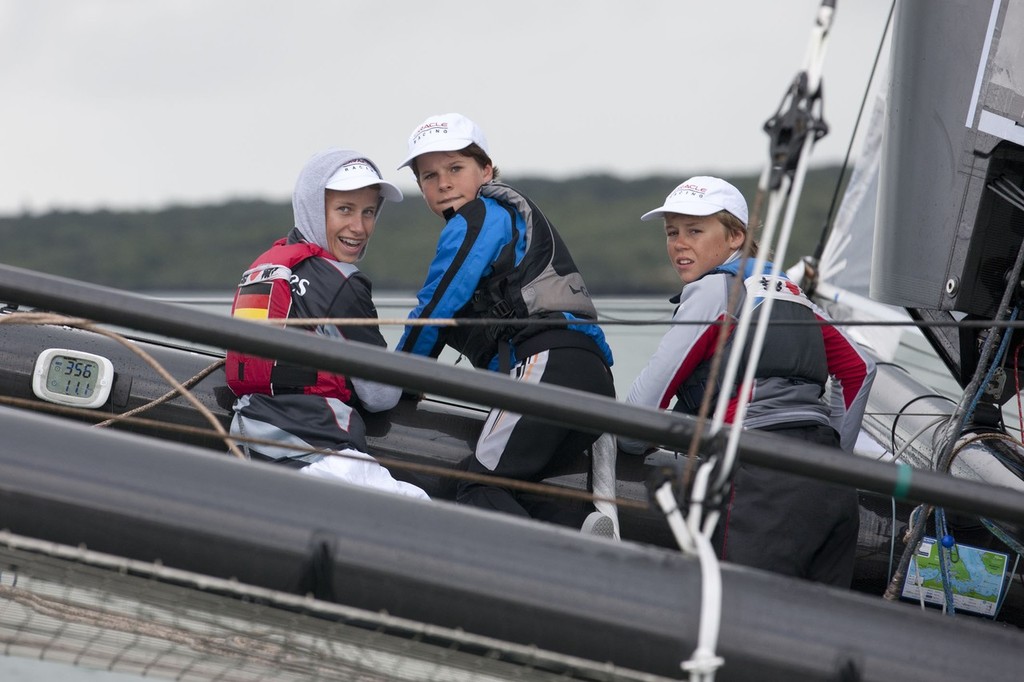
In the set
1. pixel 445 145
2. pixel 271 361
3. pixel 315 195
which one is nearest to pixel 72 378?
pixel 271 361

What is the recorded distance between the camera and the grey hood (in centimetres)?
260

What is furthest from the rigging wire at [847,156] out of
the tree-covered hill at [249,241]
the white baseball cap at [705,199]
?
the tree-covered hill at [249,241]

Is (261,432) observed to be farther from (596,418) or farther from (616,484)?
(596,418)

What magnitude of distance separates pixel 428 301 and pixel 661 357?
0.49 m

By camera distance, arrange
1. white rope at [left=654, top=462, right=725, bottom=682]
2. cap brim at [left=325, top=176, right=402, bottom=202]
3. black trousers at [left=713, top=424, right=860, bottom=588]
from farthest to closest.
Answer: cap brim at [left=325, top=176, right=402, bottom=202] → black trousers at [left=713, top=424, right=860, bottom=588] → white rope at [left=654, top=462, right=725, bottom=682]

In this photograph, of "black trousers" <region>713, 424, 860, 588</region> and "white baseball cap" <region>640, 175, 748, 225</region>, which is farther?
"white baseball cap" <region>640, 175, 748, 225</region>

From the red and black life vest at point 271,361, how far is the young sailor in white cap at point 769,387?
0.62 m

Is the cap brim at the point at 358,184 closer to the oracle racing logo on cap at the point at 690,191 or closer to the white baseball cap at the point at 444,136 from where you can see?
the white baseball cap at the point at 444,136

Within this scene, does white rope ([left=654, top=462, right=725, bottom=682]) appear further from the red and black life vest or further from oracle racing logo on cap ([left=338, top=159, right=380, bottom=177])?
oracle racing logo on cap ([left=338, top=159, right=380, bottom=177])

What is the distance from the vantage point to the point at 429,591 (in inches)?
62.7

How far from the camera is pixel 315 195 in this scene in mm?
2605

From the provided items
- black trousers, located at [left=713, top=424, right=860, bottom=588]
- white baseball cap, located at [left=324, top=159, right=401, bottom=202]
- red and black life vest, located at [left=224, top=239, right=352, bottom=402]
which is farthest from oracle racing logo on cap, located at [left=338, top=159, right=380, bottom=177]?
black trousers, located at [left=713, top=424, right=860, bottom=588]

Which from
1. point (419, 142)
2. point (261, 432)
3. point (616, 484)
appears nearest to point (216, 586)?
point (261, 432)

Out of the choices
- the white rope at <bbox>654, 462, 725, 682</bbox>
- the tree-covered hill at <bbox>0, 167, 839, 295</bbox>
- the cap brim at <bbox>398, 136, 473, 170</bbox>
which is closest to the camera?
the white rope at <bbox>654, 462, 725, 682</bbox>
